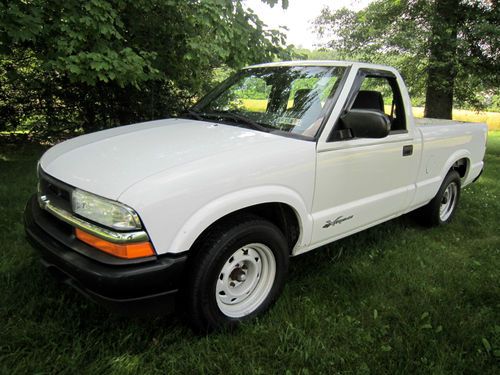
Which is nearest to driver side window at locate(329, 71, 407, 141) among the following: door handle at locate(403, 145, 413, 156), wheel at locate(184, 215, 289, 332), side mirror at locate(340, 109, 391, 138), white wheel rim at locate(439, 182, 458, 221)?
side mirror at locate(340, 109, 391, 138)

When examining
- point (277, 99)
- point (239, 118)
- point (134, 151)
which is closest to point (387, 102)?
point (277, 99)

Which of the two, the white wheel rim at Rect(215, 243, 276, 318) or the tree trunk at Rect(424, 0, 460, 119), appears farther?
the tree trunk at Rect(424, 0, 460, 119)

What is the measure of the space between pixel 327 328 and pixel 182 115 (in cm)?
219

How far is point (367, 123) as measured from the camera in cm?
266

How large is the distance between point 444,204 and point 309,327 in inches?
118

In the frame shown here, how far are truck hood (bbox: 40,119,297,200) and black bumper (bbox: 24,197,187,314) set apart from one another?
0.35m

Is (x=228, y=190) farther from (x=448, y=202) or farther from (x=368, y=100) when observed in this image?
(x=448, y=202)

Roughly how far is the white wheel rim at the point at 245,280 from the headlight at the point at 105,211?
694 mm

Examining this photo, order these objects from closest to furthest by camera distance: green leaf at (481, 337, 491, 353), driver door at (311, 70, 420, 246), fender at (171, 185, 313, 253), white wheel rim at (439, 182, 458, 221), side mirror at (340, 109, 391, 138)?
fender at (171, 185, 313, 253), green leaf at (481, 337, 491, 353), side mirror at (340, 109, 391, 138), driver door at (311, 70, 420, 246), white wheel rim at (439, 182, 458, 221)

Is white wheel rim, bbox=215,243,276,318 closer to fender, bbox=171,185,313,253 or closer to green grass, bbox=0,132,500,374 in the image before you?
green grass, bbox=0,132,500,374

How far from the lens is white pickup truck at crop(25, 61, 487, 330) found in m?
1.98

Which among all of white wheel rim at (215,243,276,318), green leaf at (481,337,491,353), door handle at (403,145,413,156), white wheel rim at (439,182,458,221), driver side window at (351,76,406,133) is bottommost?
white wheel rim at (439,182,458,221)

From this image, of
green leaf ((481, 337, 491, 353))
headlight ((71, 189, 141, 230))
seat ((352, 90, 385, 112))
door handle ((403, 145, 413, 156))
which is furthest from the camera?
seat ((352, 90, 385, 112))

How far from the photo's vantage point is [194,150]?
236cm
